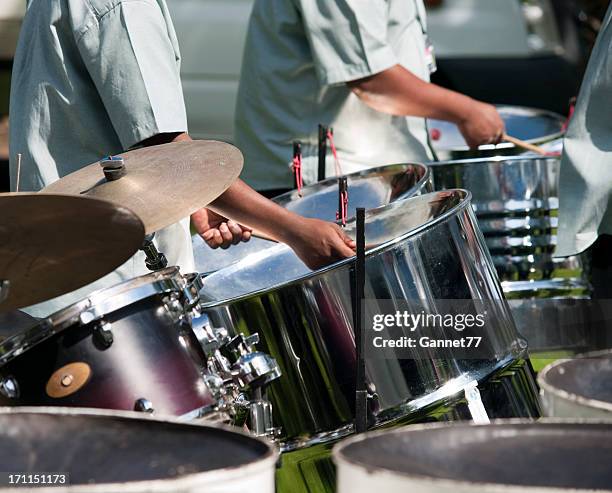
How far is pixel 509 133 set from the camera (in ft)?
11.1

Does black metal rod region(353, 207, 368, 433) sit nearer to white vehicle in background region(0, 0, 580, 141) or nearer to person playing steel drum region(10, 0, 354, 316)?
person playing steel drum region(10, 0, 354, 316)

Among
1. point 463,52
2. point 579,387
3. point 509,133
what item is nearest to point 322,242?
point 579,387

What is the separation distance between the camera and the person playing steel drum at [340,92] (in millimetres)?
2713

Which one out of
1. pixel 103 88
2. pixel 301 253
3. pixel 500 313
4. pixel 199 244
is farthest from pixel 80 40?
pixel 500 313

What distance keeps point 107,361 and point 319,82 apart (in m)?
1.18

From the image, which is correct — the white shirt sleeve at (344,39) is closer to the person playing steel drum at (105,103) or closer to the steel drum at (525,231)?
the steel drum at (525,231)

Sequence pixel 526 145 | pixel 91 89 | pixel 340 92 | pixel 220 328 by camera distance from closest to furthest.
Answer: pixel 220 328 → pixel 91 89 → pixel 340 92 → pixel 526 145

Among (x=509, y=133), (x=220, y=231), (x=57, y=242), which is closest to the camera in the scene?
(x=57, y=242)

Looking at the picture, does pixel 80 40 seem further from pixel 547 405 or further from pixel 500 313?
pixel 547 405

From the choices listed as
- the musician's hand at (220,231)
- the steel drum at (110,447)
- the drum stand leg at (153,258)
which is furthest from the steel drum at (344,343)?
the steel drum at (110,447)

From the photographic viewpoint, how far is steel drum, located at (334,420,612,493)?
1.16m

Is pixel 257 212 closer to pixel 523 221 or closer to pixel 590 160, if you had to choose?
pixel 590 160

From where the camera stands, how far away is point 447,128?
11.0 ft

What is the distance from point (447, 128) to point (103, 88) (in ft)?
5.17
